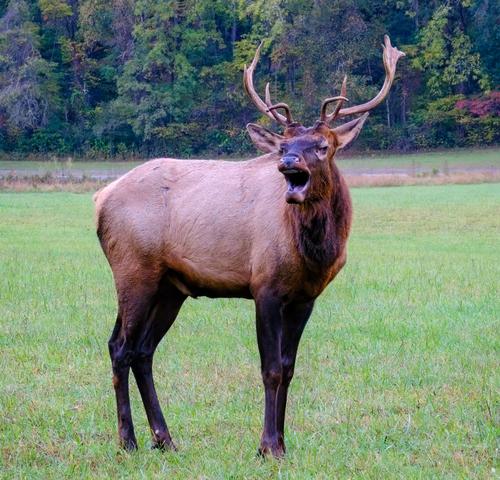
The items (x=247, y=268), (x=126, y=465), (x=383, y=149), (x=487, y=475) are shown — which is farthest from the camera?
(x=383, y=149)

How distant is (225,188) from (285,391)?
1441 millimetres

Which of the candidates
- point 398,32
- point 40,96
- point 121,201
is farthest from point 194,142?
point 121,201

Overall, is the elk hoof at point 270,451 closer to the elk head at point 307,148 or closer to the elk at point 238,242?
the elk at point 238,242

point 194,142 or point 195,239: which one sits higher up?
point 195,239

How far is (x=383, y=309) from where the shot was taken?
11883 millimetres

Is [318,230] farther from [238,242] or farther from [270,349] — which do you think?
[270,349]

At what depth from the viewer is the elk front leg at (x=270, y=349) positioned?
6473 mm

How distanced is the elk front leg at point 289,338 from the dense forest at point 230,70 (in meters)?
51.8

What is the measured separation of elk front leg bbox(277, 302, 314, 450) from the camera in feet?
21.9

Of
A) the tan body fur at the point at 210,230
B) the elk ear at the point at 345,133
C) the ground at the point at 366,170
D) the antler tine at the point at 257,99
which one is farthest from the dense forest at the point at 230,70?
the elk ear at the point at 345,133

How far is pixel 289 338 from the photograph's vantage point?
22.0 feet

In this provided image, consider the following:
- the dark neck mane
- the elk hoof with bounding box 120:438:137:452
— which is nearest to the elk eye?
the dark neck mane

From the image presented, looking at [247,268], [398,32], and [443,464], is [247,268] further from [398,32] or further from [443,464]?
[398,32]

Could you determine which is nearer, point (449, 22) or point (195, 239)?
point (195, 239)
